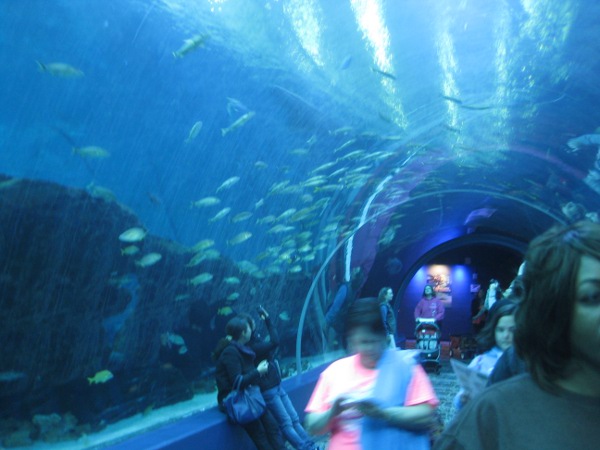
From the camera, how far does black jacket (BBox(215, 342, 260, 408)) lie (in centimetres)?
646

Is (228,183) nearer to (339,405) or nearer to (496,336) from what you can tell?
(496,336)

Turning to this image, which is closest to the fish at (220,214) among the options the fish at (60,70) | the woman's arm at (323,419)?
the fish at (60,70)

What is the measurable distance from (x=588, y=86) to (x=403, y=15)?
312 cm

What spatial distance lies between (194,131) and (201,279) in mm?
2336

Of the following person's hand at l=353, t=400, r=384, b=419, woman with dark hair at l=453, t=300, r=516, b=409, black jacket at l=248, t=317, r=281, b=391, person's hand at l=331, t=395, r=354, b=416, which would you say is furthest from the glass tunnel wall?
woman with dark hair at l=453, t=300, r=516, b=409

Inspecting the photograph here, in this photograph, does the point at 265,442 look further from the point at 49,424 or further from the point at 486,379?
the point at 486,379

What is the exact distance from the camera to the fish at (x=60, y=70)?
5.37 m

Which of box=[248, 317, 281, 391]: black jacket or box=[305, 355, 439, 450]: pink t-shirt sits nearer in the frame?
box=[305, 355, 439, 450]: pink t-shirt

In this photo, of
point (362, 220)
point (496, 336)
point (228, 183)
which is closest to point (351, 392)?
point (496, 336)

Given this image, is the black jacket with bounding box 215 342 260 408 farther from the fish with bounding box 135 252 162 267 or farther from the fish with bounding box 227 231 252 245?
the fish with bounding box 227 231 252 245

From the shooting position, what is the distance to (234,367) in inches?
255

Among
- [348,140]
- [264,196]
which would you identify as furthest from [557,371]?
[348,140]

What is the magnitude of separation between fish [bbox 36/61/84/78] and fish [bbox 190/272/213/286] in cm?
380

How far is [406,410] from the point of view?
2.75m
